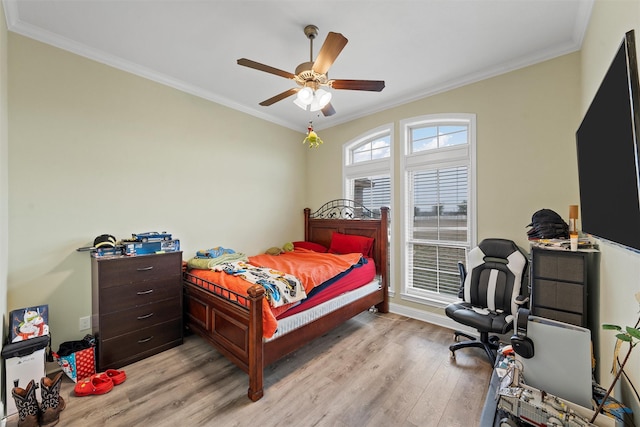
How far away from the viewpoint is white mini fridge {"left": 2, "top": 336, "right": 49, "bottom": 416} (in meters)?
1.74

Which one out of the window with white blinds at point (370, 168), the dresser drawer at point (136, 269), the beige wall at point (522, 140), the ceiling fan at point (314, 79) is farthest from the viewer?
the window with white blinds at point (370, 168)

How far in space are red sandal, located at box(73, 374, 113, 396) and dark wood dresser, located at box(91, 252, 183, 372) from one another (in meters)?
0.19

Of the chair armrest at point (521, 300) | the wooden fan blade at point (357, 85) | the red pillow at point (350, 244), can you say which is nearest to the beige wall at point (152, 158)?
the red pillow at point (350, 244)

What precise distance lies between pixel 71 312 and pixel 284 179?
3.04m

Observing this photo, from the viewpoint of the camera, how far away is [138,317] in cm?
243

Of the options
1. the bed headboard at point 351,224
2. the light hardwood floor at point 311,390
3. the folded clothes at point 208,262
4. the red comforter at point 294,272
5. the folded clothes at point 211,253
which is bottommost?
the light hardwood floor at point 311,390

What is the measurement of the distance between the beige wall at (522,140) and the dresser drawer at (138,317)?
9.99ft

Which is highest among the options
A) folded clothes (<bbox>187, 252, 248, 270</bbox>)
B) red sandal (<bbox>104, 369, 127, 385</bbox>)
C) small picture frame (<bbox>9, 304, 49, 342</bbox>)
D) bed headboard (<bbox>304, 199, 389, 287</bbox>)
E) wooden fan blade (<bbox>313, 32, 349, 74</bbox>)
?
wooden fan blade (<bbox>313, 32, 349, 74</bbox>)

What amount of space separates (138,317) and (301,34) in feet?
9.91

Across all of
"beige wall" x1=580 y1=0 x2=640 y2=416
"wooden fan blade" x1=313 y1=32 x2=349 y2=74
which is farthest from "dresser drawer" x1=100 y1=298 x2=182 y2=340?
"beige wall" x1=580 y1=0 x2=640 y2=416

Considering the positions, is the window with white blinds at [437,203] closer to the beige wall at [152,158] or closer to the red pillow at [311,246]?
the beige wall at [152,158]

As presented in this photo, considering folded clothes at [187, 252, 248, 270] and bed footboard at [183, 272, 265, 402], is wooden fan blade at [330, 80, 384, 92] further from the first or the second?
folded clothes at [187, 252, 248, 270]

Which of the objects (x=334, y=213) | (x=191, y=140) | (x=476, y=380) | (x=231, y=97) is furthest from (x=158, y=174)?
(x=476, y=380)

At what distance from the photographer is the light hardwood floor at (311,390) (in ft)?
5.77
